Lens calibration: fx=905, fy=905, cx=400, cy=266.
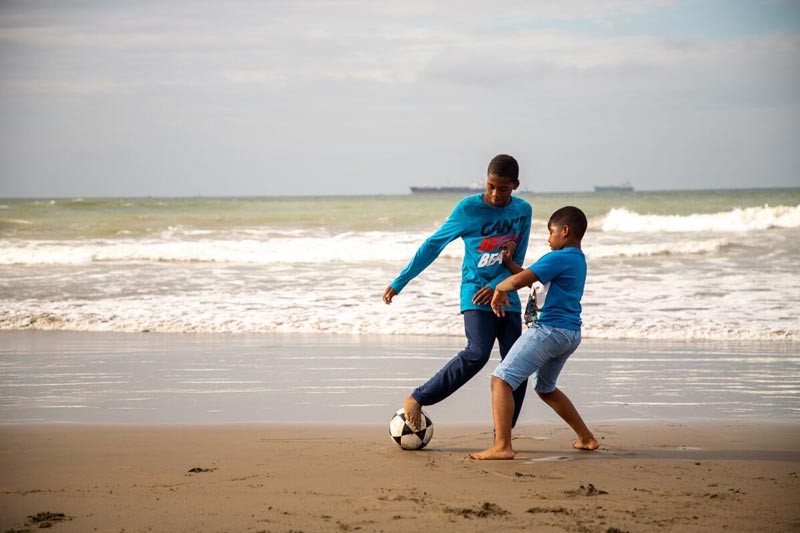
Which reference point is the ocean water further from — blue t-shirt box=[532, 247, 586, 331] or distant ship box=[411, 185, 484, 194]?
distant ship box=[411, 185, 484, 194]

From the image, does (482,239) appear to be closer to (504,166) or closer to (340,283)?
(504,166)

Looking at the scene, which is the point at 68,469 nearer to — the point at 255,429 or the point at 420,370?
the point at 255,429

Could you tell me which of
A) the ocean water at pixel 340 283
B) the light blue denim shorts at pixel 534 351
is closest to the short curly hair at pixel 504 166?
the light blue denim shorts at pixel 534 351

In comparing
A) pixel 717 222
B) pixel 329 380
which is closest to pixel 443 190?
pixel 717 222

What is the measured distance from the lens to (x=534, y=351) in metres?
4.84

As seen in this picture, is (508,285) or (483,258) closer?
(508,285)

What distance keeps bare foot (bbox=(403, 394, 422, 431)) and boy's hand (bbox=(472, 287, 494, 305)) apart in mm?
725

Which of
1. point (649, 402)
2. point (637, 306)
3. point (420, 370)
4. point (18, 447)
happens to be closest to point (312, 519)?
point (18, 447)

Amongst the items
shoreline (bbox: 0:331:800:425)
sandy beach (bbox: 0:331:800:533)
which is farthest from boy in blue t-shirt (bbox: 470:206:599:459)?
shoreline (bbox: 0:331:800:425)

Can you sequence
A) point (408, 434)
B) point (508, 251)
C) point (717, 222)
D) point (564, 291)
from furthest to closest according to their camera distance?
point (717, 222)
point (408, 434)
point (508, 251)
point (564, 291)

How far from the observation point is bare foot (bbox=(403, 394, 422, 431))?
203 inches

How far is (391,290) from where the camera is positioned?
5.06 metres

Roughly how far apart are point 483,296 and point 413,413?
814mm

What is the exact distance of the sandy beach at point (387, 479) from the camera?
3705mm
